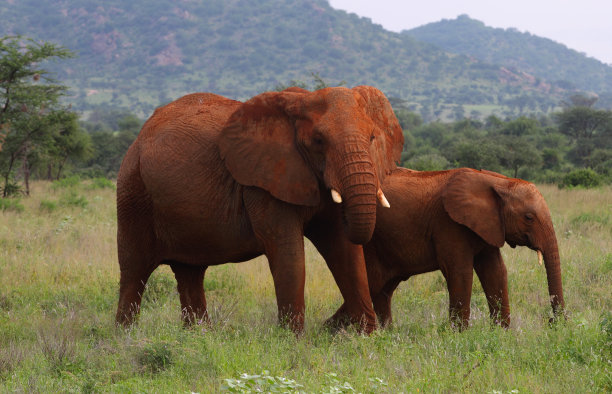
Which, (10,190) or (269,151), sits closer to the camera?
(269,151)

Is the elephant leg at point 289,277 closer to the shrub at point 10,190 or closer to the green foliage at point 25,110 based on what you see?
the green foliage at point 25,110

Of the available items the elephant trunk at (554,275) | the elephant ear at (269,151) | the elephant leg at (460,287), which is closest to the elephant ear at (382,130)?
the elephant ear at (269,151)

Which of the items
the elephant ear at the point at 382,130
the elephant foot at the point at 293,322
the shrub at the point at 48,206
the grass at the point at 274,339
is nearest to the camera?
the grass at the point at 274,339

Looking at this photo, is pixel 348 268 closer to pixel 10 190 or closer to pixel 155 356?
pixel 155 356

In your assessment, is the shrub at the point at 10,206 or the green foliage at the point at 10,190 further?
the green foliage at the point at 10,190

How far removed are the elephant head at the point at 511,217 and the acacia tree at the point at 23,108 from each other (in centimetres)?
1727

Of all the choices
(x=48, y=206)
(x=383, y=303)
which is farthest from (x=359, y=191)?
(x=48, y=206)

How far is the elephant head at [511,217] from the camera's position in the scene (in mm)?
6215

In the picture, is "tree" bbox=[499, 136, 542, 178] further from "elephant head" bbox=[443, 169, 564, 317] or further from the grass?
"elephant head" bbox=[443, 169, 564, 317]

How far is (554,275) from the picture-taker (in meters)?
6.20

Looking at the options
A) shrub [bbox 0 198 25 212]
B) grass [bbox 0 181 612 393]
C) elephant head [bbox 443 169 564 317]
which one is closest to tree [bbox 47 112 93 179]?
shrub [bbox 0 198 25 212]

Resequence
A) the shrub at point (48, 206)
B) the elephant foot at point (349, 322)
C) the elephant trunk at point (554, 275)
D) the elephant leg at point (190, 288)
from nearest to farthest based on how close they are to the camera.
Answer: the elephant foot at point (349, 322) < the elephant trunk at point (554, 275) < the elephant leg at point (190, 288) < the shrub at point (48, 206)

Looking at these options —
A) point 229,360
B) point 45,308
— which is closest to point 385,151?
point 229,360

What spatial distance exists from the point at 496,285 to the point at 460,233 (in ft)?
2.14
